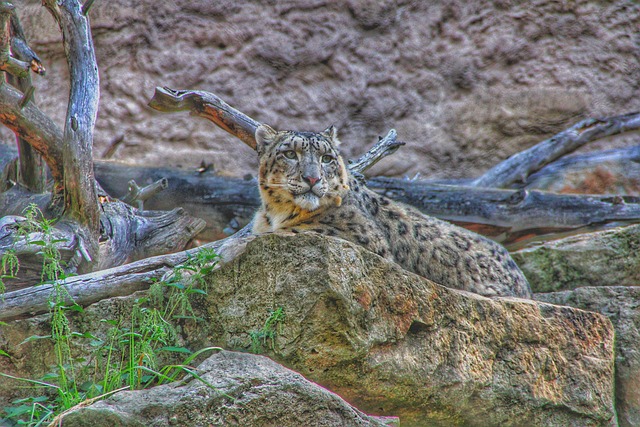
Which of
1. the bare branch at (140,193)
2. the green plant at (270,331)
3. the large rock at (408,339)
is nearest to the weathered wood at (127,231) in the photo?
the bare branch at (140,193)

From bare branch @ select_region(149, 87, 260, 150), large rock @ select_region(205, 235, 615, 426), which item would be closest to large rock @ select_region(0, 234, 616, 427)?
large rock @ select_region(205, 235, 615, 426)

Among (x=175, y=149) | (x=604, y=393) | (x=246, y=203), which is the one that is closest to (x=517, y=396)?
(x=604, y=393)

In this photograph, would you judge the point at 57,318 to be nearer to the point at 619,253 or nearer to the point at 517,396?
the point at 517,396

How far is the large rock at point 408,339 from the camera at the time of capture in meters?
4.41

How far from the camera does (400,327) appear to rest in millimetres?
4680

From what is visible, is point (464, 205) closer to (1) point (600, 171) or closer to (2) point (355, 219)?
(1) point (600, 171)

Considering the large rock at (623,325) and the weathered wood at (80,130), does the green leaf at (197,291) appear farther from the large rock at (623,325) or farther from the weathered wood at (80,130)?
the large rock at (623,325)

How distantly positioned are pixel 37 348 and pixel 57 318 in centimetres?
33

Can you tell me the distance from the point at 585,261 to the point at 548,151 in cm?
414

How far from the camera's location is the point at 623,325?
5.95 m

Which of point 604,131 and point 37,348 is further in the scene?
point 604,131

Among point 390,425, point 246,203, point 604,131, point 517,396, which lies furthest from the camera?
point 604,131

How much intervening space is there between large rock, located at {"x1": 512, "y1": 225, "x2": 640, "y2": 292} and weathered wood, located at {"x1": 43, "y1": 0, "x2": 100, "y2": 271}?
12.9 ft

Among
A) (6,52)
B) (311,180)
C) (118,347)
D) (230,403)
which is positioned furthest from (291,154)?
(230,403)
